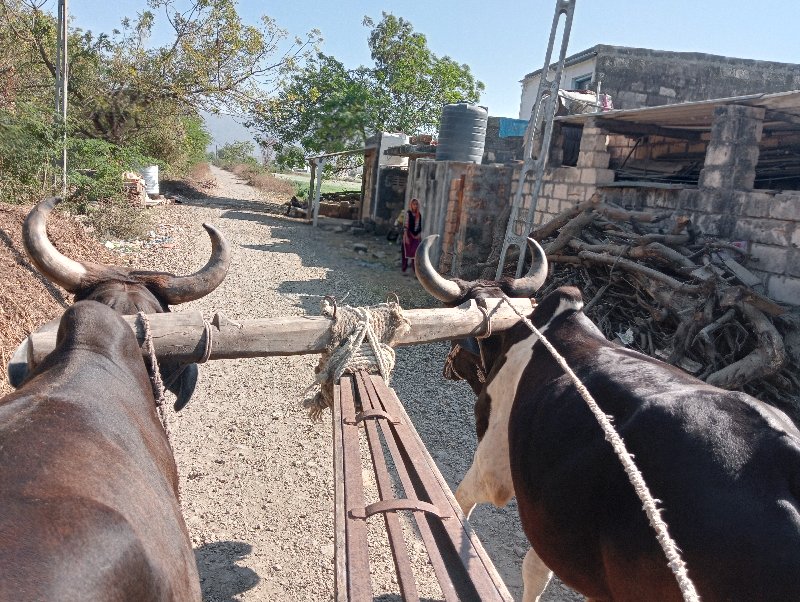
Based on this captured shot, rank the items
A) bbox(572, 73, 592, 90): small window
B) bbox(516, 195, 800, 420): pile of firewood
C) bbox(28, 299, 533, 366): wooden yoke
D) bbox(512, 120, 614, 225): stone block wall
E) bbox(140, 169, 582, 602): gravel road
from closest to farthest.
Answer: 1. bbox(28, 299, 533, 366): wooden yoke
2. bbox(140, 169, 582, 602): gravel road
3. bbox(516, 195, 800, 420): pile of firewood
4. bbox(512, 120, 614, 225): stone block wall
5. bbox(572, 73, 592, 90): small window

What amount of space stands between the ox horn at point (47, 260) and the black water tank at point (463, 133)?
419 inches

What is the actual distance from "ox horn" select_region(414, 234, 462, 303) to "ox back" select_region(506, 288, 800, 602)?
0.84 m

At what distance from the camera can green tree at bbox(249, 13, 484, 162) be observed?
24.4m

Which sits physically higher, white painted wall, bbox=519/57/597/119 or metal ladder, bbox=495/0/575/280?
white painted wall, bbox=519/57/597/119

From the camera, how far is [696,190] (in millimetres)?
6477

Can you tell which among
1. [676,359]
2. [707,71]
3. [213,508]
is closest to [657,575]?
[213,508]

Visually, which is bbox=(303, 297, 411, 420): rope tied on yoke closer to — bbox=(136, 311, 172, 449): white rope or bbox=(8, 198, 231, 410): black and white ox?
bbox=(8, 198, 231, 410): black and white ox

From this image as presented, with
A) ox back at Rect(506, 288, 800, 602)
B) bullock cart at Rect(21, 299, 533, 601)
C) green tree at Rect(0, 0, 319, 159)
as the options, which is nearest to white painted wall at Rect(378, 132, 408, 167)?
green tree at Rect(0, 0, 319, 159)

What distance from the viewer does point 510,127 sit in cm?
1473

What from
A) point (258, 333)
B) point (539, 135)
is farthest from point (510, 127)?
point (258, 333)

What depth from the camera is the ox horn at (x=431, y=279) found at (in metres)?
3.65

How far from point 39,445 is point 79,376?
401 mm

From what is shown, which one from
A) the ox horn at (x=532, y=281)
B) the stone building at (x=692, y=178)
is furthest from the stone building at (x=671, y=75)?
the ox horn at (x=532, y=281)

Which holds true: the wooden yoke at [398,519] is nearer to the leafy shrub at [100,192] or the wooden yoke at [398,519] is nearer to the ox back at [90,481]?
the ox back at [90,481]
